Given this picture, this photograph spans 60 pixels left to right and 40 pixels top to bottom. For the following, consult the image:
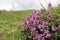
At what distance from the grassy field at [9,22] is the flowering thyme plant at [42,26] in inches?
112

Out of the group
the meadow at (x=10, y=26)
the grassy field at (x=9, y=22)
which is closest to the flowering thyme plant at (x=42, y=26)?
the meadow at (x=10, y=26)

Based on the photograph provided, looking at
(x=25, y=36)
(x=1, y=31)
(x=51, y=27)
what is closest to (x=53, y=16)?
(x=51, y=27)

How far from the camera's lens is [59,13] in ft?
17.5

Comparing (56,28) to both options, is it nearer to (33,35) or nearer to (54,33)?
(54,33)

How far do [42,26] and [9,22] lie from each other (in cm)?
712

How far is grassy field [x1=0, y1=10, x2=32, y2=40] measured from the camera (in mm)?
8844

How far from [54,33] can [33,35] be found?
37 cm

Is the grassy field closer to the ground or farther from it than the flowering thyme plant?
closer to the ground

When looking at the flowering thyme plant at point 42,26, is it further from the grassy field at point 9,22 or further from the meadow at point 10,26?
the grassy field at point 9,22

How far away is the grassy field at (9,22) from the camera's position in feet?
29.0

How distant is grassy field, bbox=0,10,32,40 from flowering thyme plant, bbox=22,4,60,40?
2.83 meters

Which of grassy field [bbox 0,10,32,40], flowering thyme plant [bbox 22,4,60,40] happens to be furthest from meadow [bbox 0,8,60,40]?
flowering thyme plant [bbox 22,4,60,40]

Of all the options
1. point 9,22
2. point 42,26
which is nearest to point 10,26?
point 9,22

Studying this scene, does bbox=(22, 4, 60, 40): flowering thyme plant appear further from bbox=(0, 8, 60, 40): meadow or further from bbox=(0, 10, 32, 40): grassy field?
bbox=(0, 10, 32, 40): grassy field
